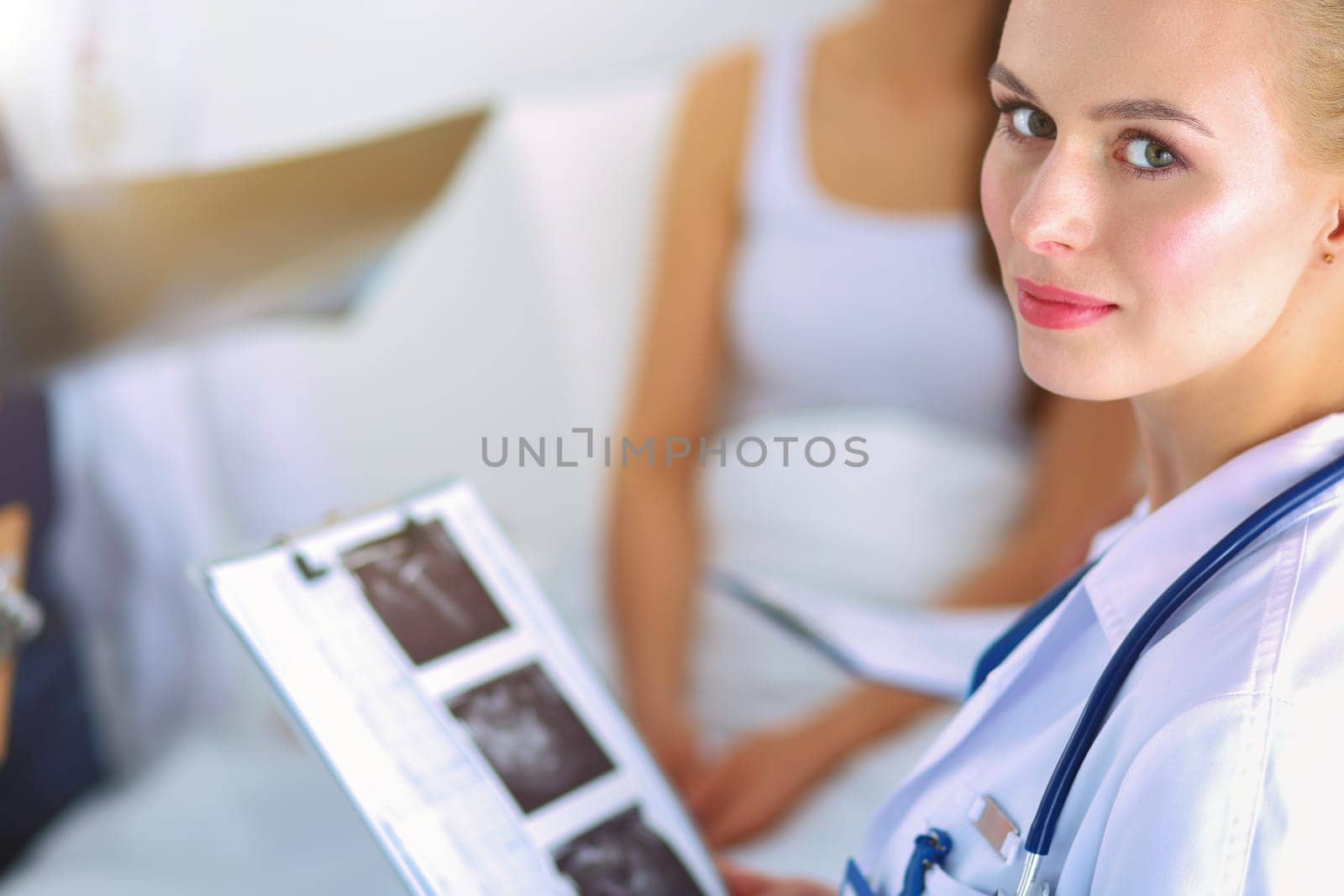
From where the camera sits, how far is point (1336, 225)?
520mm

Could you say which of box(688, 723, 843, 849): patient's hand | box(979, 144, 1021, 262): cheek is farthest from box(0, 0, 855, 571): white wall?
box(979, 144, 1021, 262): cheek

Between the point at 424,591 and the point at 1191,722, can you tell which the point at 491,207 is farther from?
the point at 1191,722

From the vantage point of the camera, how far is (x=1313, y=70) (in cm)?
49

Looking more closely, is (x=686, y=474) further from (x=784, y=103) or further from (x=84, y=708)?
(x=84, y=708)

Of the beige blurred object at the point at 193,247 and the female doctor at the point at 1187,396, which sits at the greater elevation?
the beige blurred object at the point at 193,247

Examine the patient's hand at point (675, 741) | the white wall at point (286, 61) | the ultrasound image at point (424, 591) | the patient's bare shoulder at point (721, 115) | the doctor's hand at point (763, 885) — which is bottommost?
the doctor's hand at point (763, 885)

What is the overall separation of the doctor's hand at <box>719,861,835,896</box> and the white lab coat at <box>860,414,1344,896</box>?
0.18 m

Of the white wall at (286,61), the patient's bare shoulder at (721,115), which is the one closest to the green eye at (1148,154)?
the white wall at (286,61)

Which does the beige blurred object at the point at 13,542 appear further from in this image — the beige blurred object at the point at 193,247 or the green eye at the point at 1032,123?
the green eye at the point at 1032,123

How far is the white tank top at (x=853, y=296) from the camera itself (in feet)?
4.81

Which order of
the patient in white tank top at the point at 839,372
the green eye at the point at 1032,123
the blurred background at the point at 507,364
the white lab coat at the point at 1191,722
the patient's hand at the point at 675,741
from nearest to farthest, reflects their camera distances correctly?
1. the white lab coat at the point at 1191,722
2. the green eye at the point at 1032,123
3. the blurred background at the point at 507,364
4. the patient's hand at the point at 675,741
5. the patient in white tank top at the point at 839,372

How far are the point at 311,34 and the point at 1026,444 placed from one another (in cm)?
93

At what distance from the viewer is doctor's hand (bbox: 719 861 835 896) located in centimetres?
79

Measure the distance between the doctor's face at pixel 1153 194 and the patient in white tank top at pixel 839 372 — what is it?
2.77 feet
